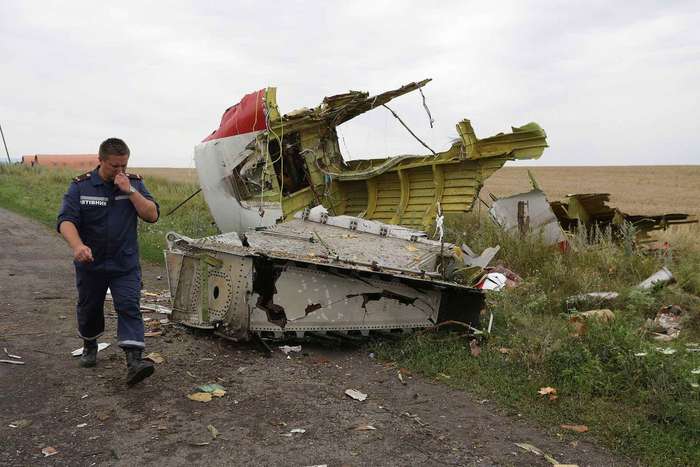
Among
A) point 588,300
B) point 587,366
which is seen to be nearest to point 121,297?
point 587,366

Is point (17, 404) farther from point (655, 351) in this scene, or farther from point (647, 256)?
point (647, 256)

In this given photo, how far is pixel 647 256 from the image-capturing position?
24.3ft

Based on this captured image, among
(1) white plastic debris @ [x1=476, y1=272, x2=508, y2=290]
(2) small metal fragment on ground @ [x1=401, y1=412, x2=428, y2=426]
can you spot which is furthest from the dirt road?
(1) white plastic debris @ [x1=476, y1=272, x2=508, y2=290]

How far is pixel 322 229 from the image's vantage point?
6.51 m

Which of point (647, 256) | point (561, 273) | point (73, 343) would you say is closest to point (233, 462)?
point (73, 343)

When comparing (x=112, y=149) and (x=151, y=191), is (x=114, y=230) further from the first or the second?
(x=151, y=191)

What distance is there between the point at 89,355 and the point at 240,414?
1.40 m

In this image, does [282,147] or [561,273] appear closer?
[561,273]

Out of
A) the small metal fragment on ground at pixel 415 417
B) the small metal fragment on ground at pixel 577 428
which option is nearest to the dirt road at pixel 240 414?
the small metal fragment on ground at pixel 415 417

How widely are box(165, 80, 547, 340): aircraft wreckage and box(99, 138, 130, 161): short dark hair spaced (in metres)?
1.27

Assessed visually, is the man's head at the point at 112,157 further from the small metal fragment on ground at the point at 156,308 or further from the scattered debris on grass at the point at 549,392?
the scattered debris on grass at the point at 549,392

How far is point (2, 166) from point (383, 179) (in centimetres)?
2762

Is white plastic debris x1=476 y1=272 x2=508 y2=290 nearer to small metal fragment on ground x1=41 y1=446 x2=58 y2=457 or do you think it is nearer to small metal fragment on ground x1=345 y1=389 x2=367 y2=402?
small metal fragment on ground x1=345 y1=389 x2=367 y2=402

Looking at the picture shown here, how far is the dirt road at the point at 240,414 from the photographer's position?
3027mm
